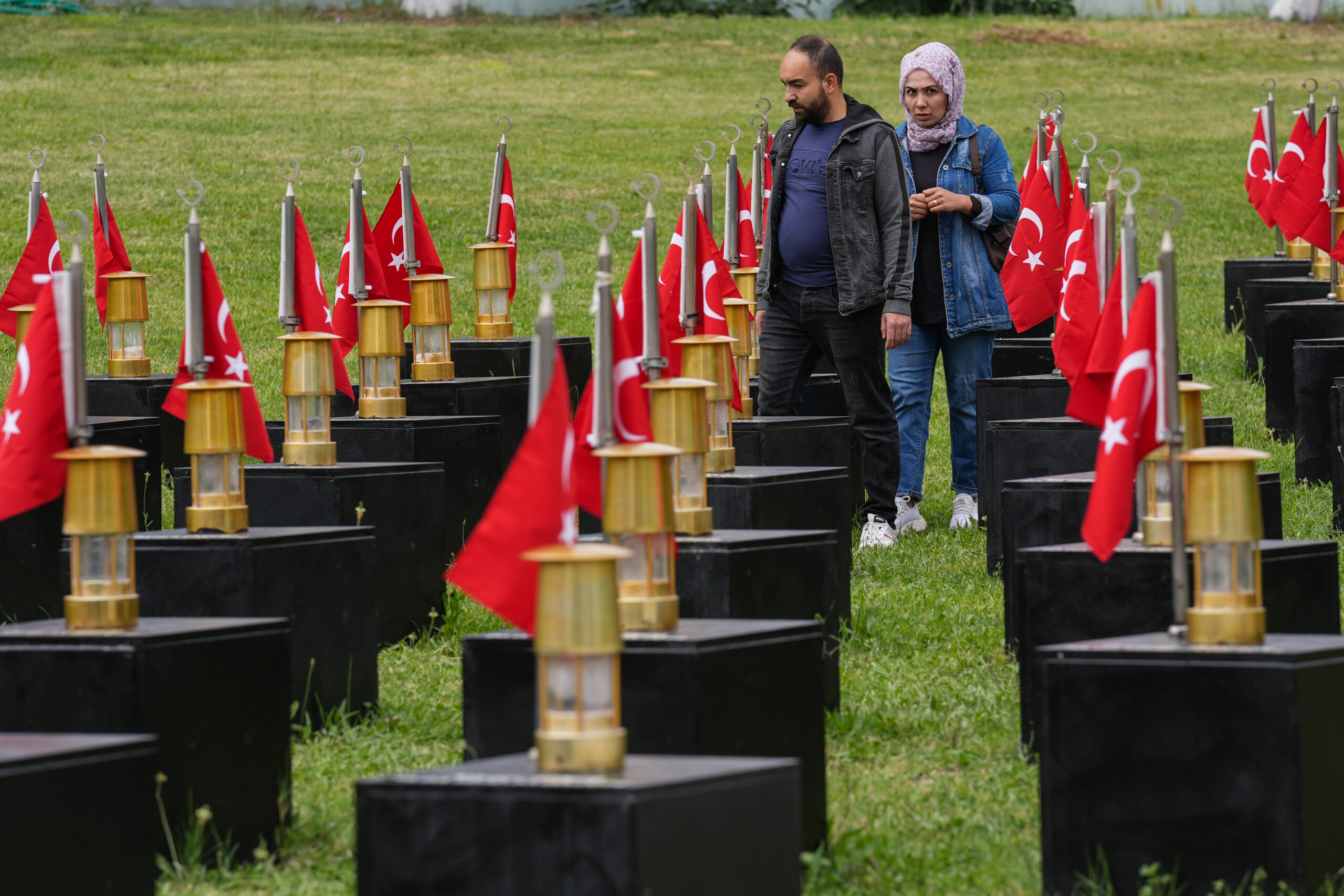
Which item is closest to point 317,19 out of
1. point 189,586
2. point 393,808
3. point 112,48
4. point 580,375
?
point 112,48

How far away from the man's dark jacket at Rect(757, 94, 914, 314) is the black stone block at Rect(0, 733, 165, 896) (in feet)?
14.1

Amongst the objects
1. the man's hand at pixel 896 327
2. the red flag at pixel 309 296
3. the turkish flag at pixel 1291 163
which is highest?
the turkish flag at pixel 1291 163

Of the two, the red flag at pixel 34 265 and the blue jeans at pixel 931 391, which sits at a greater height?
the red flag at pixel 34 265

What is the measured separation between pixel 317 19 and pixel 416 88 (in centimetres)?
638

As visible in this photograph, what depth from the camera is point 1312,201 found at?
37.1 ft

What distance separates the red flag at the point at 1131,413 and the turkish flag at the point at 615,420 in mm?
913

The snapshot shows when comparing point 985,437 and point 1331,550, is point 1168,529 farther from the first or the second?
point 985,437

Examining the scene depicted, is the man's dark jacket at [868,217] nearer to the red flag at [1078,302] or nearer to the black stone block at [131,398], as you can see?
the red flag at [1078,302]

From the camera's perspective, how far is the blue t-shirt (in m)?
7.45

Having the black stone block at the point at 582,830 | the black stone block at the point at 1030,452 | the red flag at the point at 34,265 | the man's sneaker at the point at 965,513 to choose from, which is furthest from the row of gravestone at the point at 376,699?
the red flag at the point at 34,265

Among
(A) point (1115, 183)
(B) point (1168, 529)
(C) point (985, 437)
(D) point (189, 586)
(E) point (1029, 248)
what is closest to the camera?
(B) point (1168, 529)

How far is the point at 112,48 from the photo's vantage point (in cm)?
2575

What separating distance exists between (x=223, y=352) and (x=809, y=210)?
304 cm

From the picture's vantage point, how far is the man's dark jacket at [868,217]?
290 inches
